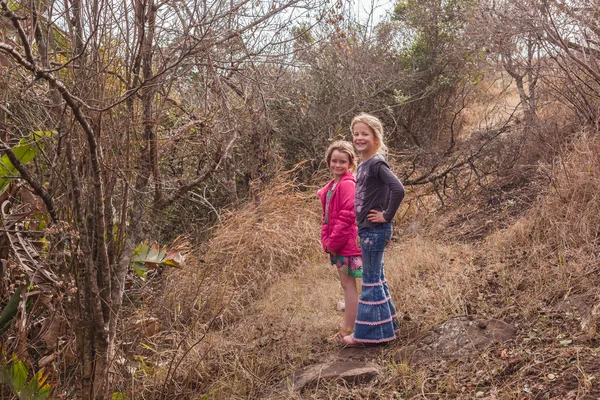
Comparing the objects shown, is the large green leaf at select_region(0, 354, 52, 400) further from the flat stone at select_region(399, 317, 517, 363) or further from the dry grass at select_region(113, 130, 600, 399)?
the flat stone at select_region(399, 317, 517, 363)

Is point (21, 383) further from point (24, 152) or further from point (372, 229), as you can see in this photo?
point (372, 229)

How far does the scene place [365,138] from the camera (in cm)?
434

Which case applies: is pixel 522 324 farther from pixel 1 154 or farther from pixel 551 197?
pixel 1 154

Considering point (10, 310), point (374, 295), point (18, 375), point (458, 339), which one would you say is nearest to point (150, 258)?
point (10, 310)

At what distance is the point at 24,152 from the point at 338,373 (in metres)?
2.37

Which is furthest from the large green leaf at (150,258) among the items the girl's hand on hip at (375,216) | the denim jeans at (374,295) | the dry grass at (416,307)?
the girl's hand on hip at (375,216)

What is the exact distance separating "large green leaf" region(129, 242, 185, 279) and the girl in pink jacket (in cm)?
151

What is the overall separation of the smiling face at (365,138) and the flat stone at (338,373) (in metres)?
1.43

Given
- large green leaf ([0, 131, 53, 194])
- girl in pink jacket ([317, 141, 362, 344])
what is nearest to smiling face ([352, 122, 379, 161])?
girl in pink jacket ([317, 141, 362, 344])

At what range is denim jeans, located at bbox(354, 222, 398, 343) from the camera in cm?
430

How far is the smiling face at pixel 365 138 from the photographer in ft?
14.2

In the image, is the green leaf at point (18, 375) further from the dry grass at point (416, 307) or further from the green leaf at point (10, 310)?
the dry grass at point (416, 307)

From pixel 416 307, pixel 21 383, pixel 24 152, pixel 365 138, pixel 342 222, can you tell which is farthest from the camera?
pixel 416 307

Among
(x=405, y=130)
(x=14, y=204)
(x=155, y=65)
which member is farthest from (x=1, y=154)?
(x=405, y=130)
